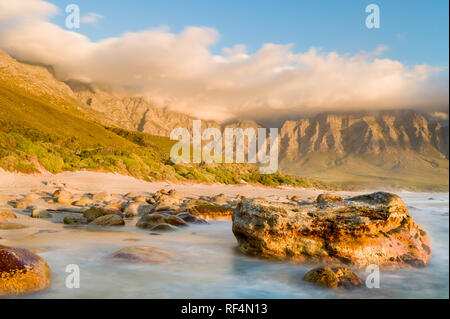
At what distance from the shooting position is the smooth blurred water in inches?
218

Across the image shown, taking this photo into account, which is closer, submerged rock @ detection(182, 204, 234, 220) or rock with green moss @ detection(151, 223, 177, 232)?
rock with green moss @ detection(151, 223, 177, 232)

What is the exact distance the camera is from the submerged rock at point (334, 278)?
5.65 meters

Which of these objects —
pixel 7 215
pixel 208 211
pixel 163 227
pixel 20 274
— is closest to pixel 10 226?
pixel 7 215

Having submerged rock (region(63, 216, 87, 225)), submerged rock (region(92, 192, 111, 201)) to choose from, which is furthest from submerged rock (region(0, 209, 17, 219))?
submerged rock (region(92, 192, 111, 201))

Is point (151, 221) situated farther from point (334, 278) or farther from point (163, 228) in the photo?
point (334, 278)

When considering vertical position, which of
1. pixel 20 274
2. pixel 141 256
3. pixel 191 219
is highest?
pixel 20 274

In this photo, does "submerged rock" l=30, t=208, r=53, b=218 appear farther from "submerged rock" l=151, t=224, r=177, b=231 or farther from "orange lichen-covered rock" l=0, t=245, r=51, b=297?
"orange lichen-covered rock" l=0, t=245, r=51, b=297

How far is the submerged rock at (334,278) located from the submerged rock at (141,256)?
344 cm

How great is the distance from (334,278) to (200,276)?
8.97 ft

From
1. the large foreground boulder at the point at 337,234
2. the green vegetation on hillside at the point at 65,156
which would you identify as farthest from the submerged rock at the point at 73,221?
the green vegetation on hillside at the point at 65,156

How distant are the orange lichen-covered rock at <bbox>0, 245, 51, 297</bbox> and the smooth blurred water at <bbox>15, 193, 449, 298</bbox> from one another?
0.20 meters

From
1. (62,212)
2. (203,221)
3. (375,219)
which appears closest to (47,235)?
(62,212)

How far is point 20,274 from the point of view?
4.96 metres
